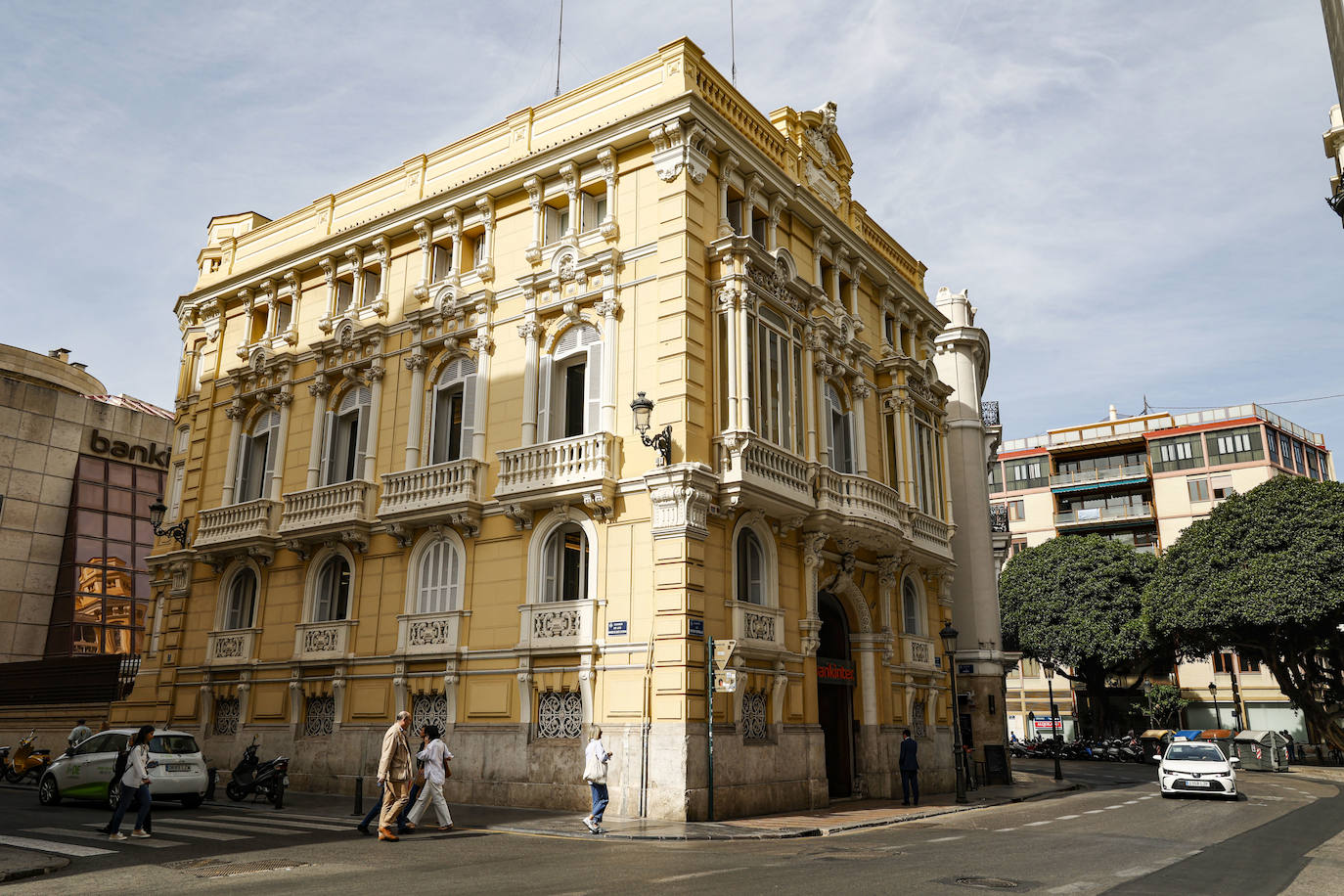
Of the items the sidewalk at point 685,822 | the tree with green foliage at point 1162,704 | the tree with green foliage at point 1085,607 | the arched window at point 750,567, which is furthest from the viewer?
the tree with green foliage at point 1162,704

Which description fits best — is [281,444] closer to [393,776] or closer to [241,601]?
[241,601]

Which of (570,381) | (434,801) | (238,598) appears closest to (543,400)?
(570,381)

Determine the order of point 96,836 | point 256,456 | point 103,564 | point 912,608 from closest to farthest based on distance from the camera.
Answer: point 96,836, point 912,608, point 256,456, point 103,564

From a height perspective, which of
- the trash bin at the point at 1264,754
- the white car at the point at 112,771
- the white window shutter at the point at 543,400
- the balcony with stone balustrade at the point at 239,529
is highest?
the white window shutter at the point at 543,400

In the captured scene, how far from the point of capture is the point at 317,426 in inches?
1035

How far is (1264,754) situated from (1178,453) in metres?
32.9

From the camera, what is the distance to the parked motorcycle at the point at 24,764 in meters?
25.1

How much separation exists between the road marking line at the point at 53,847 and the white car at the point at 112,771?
4.91 m

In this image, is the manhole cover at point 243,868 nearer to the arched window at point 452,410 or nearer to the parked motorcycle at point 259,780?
the parked motorcycle at point 259,780

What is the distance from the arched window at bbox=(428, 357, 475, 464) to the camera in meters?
23.5

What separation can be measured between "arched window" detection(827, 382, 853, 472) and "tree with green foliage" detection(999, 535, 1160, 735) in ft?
116

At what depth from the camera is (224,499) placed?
28.0 m

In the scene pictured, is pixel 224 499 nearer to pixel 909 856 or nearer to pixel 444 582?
pixel 444 582

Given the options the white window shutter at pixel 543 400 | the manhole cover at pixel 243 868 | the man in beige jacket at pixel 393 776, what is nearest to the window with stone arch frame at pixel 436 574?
the white window shutter at pixel 543 400
